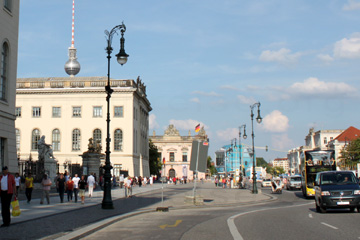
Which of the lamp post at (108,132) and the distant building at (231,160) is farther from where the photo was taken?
the distant building at (231,160)

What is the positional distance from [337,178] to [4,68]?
2155 cm

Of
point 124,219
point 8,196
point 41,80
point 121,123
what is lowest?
point 124,219

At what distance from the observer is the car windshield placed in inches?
803

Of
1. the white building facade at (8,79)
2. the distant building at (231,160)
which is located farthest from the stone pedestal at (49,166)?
the distant building at (231,160)

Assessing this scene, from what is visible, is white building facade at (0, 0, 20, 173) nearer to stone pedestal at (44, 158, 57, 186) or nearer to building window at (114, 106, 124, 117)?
stone pedestal at (44, 158, 57, 186)

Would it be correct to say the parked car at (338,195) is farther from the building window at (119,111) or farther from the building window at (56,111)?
the building window at (56,111)

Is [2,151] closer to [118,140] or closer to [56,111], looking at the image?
[118,140]

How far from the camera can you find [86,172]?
47.2 m

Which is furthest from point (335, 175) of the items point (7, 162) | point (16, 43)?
point (16, 43)

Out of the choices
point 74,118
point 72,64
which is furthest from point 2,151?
point 72,64

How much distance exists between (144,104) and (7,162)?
67.9m

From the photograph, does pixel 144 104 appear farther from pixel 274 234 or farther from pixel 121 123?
pixel 274 234

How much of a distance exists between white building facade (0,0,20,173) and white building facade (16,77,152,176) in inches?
1940

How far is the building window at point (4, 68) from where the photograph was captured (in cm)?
2967
